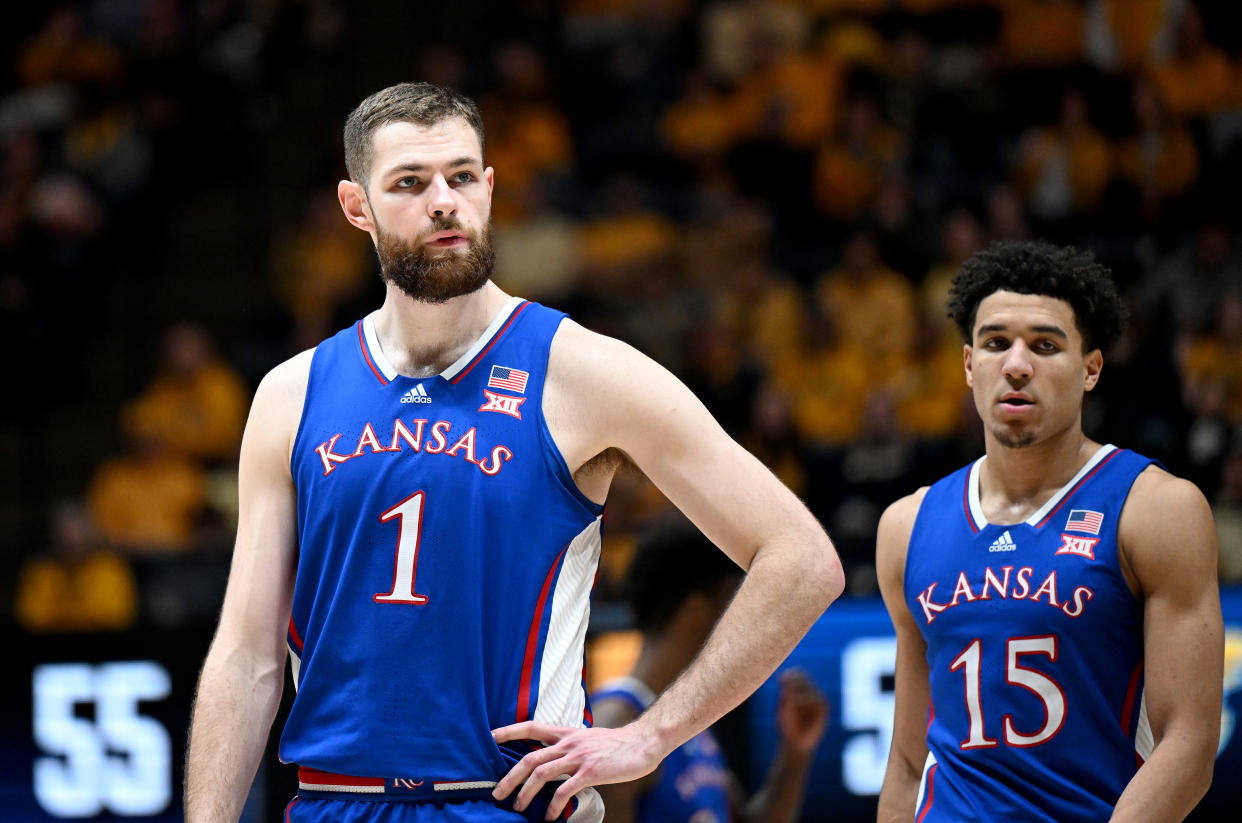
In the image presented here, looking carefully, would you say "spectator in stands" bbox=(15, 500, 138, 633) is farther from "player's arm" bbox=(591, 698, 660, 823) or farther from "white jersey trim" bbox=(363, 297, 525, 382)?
"white jersey trim" bbox=(363, 297, 525, 382)

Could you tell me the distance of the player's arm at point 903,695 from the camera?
14.7 feet

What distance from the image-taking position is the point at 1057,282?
4391 mm

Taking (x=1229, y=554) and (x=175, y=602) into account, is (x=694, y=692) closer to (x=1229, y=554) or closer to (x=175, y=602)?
(x=1229, y=554)

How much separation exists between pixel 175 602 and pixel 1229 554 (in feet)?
20.4

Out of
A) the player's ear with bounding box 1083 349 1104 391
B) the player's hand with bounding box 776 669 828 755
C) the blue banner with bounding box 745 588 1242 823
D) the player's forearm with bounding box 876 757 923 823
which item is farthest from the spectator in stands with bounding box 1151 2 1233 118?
the player's forearm with bounding box 876 757 923 823

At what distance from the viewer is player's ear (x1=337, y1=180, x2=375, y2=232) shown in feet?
12.5

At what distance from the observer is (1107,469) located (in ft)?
14.1

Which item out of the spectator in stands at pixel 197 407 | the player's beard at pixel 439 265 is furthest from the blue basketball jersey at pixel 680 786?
the spectator in stands at pixel 197 407

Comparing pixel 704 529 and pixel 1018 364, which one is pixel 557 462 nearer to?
pixel 704 529

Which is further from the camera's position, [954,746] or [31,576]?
[31,576]

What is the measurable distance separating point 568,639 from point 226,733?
0.79 metres

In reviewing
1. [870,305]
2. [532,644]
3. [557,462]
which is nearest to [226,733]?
[532,644]

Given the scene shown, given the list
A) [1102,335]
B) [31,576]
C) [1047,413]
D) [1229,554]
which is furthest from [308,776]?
[31,576]

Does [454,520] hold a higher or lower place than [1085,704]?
higher
